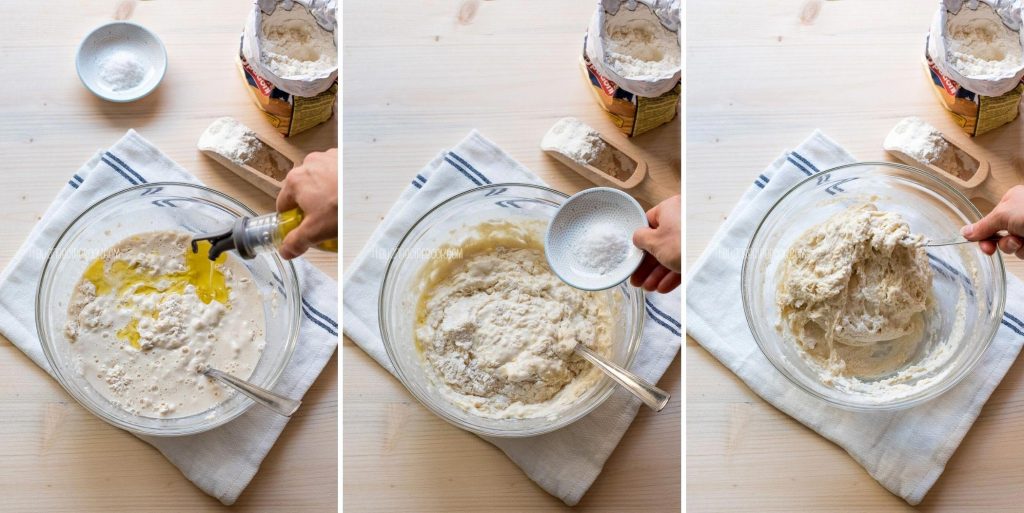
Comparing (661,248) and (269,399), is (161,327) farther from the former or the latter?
(661,248)

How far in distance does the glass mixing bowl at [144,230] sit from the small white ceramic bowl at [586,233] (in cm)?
39

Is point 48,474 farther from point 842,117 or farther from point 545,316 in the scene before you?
point 842,117

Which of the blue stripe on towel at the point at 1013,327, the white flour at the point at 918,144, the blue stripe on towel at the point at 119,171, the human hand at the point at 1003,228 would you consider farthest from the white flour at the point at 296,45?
the blue stripe on towel at the point at 1013,327

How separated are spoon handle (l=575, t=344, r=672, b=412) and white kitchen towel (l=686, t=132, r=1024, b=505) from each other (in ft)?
0.50

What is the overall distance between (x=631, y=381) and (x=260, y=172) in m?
0.62

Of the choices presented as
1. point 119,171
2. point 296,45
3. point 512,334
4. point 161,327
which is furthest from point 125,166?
point 512,334

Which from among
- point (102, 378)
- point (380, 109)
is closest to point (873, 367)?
point (380, 109)

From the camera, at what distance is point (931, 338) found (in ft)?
3.88

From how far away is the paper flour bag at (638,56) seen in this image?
100 centimetres

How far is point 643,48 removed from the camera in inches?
39.8

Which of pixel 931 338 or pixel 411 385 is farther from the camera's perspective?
pixel 931 338

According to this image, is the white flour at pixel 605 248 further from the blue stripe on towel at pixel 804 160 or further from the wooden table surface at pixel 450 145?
the blue stripe on towel at pixel 804 160

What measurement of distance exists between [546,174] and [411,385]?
366 millimetres

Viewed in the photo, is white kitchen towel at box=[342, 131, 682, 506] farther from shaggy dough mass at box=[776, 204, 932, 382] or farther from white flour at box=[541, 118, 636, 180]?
shaggy dough mass at box=[776, 204, 932, 382]
